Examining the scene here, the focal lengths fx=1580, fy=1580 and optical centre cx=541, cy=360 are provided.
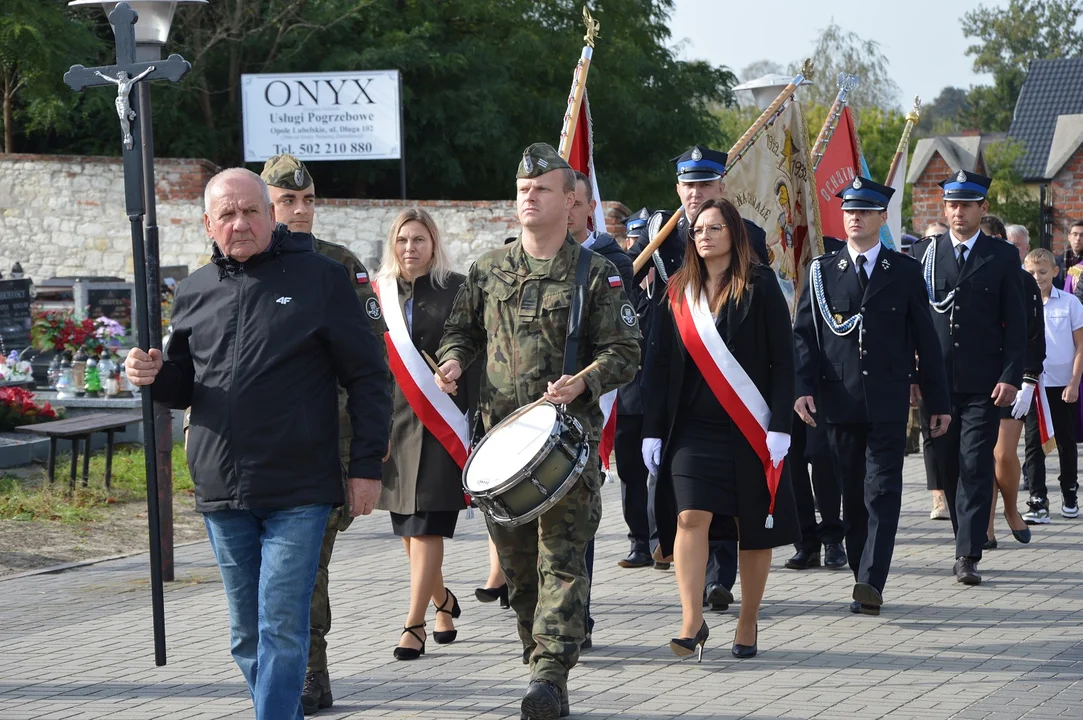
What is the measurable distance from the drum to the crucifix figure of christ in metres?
1.93

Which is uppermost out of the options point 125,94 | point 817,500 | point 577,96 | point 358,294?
point 577,96

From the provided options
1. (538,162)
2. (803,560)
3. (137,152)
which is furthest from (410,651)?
(803,560)

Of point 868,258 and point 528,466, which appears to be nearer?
point 528,466

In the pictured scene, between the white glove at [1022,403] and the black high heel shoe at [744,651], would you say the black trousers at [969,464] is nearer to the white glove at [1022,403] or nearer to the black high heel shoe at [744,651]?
the white glove at [1022,403]

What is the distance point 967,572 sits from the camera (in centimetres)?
843

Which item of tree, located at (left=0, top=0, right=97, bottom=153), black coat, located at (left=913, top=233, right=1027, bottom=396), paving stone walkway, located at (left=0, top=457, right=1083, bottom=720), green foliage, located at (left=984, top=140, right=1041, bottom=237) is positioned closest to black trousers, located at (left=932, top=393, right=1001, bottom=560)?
black coat, located at (left=913, top=233, right=1027, bottom=396)

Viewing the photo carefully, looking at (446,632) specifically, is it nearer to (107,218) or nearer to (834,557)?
(834,557)

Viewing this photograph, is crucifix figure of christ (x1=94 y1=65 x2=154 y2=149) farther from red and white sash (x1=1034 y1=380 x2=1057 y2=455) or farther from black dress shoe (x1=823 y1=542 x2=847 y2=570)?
red and white sash (x1=1034 y1=380 x2=1057 y2=455)

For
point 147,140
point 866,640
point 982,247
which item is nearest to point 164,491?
point 147,140

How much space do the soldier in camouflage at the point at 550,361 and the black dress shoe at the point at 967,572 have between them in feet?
10.6

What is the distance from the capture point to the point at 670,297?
22.8 ft

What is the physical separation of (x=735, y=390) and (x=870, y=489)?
1.54 metres

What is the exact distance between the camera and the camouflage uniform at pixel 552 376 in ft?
18.9

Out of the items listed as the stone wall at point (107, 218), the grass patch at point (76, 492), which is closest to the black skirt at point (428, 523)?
the grass patch at point (76, 492)
